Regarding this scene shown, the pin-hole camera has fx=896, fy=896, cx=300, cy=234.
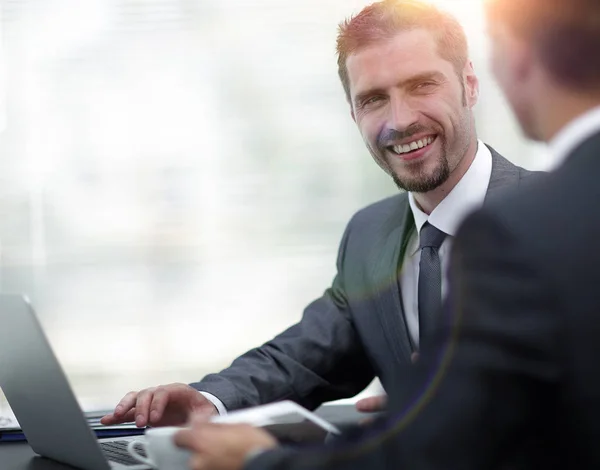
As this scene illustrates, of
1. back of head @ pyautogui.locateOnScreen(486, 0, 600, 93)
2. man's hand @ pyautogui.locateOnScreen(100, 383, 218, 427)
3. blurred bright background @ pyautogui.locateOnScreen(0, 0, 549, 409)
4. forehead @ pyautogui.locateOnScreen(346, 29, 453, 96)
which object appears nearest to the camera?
back of head @ pyautogui.locateOnScreen(486, 0, 600, 93)

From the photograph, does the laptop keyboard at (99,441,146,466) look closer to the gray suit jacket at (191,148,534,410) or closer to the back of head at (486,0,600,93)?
the gray suit jacket at (191,148,534,410)

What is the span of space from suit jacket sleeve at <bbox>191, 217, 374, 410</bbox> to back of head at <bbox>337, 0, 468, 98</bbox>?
52 centimetres

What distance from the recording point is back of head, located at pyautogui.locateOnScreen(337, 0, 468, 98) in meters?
1.90

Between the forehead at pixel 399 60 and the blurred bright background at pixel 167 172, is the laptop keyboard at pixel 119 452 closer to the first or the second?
the forehead at pixel 399 60

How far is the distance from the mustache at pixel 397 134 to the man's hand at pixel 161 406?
682 mm

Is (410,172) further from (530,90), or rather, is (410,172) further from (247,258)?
(247,258)

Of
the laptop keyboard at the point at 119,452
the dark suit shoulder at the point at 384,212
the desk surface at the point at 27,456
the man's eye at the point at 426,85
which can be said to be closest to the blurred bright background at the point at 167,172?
the dark suit shoulder at the point at 384,212

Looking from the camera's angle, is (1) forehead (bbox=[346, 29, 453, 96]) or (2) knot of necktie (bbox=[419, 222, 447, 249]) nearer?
(2) knot of necktie (bbox=[419, 222, 447, 249])

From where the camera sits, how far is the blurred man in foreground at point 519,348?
748 millimetres

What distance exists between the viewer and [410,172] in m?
1.87

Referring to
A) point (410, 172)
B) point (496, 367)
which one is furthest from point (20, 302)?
point (410, 172)

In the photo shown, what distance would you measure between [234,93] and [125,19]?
1.74 ft

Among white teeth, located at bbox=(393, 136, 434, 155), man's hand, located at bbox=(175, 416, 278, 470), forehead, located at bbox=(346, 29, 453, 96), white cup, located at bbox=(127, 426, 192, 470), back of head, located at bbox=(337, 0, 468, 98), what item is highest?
back of head, located at bbox=(337, 0, 468, 98)

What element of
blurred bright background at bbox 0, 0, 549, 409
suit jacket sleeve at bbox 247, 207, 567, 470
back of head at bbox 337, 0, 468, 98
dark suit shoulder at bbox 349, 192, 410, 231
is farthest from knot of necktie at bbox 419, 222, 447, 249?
blurred bright background at bbox 0, 0, 549, 409
